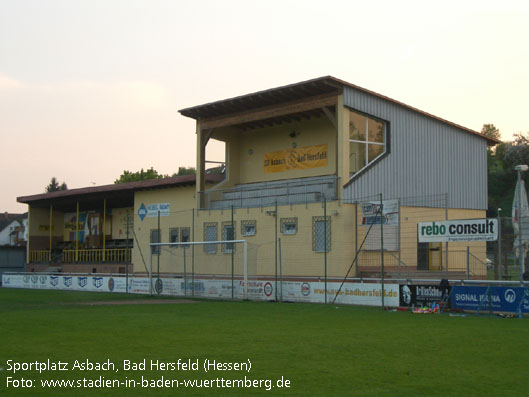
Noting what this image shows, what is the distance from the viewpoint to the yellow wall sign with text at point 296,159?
116ft

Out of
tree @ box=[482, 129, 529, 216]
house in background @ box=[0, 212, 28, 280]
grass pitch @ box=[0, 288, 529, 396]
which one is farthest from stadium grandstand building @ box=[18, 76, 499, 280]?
tree @ box=[482, 129, 529, 216]

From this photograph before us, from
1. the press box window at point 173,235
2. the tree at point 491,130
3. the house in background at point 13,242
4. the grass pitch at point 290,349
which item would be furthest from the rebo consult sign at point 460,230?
Result: the tree at point 491,130

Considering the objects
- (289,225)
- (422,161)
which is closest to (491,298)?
(289,225)

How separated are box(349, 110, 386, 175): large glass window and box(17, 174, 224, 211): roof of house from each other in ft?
33.9

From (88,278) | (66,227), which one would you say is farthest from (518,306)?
(66,227)

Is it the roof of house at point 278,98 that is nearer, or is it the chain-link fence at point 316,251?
the chain-link fence at point 316,251

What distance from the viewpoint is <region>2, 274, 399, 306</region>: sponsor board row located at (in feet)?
79.4

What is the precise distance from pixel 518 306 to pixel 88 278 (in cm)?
2525

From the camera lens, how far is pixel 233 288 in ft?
94.1

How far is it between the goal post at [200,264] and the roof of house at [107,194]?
6533 mm

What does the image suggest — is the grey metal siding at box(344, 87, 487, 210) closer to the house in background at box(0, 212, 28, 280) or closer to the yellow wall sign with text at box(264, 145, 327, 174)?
the yellow wall sign with text at box(264, 145, 327, 174)

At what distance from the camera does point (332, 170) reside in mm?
34625

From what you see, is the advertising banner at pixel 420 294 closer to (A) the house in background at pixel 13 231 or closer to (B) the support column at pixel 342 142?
(B) the support column at pixel 342 142

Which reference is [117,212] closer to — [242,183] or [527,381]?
[242,183]
